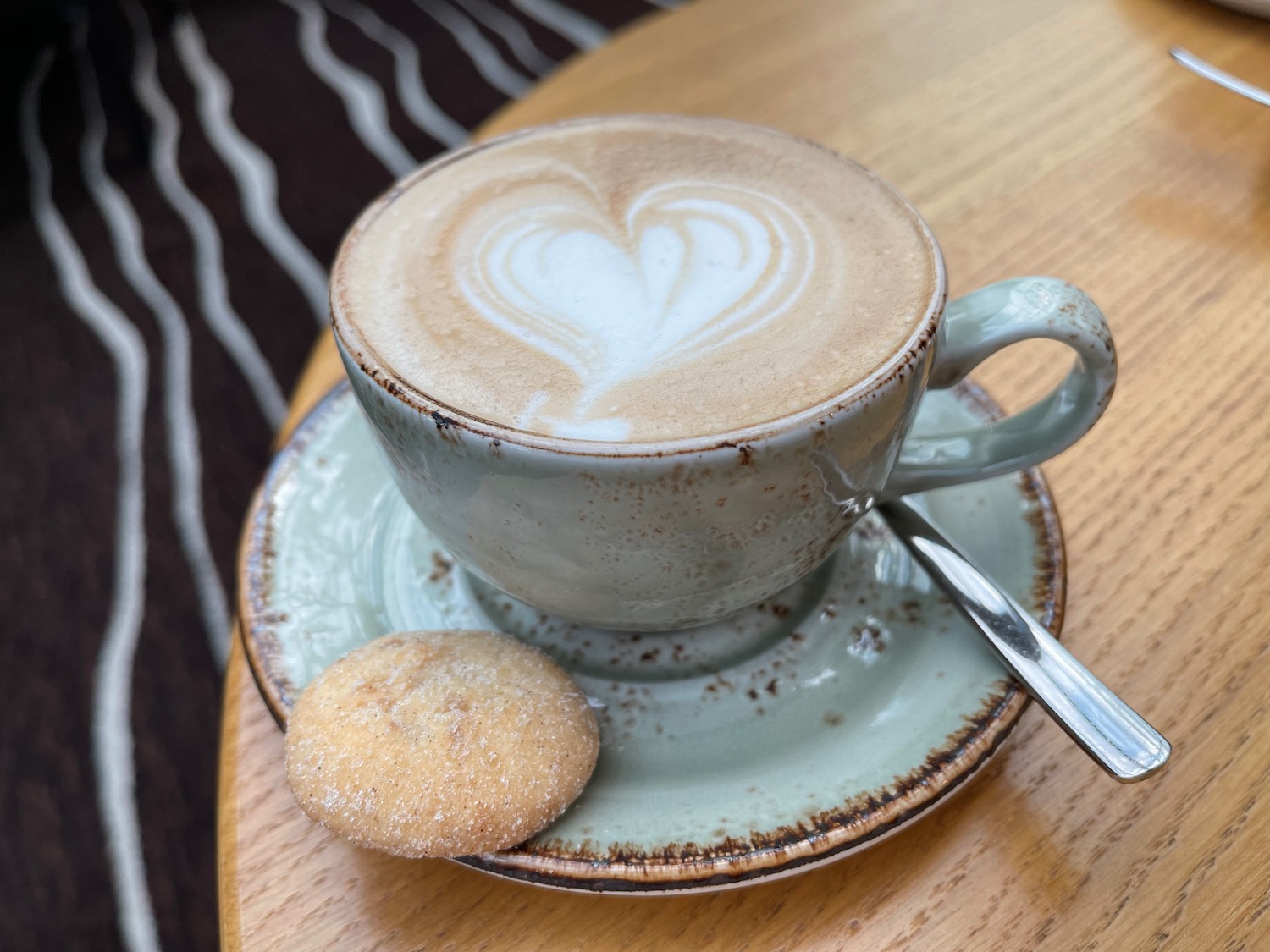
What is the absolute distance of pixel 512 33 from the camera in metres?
2.25

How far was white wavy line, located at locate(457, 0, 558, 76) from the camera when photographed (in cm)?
216

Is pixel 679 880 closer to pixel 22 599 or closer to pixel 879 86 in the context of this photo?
pixel 879 86

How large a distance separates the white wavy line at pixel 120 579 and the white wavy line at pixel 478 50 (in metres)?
0.89

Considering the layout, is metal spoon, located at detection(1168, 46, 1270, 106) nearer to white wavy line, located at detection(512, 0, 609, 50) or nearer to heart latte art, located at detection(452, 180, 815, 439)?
heart latte art, located at detection(452, 180, 815, 439)

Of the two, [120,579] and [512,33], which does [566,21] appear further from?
[120,579]

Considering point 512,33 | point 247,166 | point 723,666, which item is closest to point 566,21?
point 512,33

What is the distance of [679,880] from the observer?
0.40 metres

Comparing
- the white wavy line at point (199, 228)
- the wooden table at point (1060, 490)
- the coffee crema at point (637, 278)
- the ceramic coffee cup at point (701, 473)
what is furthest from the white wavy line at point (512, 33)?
the ceramic coffee cup at point (701, 473)

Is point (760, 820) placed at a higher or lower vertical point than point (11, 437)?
higher

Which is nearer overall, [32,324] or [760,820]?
[760,820]

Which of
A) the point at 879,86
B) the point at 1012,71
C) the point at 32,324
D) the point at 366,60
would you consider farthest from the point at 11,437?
the point at 1012,71

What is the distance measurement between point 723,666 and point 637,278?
0.69 feet

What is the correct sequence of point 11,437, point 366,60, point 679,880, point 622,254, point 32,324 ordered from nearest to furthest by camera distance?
point 679,880
point 622,254
point 11,437
point 32,324
point 366,60

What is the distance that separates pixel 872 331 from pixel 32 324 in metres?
1.63
